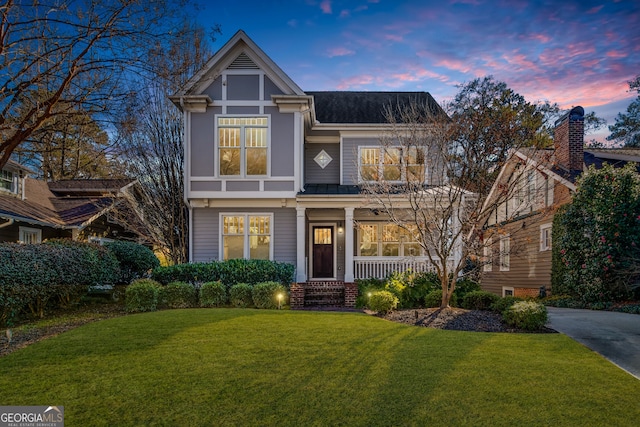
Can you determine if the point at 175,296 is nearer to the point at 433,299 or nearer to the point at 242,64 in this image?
the point at 433,299

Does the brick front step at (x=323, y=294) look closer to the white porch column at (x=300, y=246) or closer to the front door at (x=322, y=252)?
the white porch column at (x=300, y=246)

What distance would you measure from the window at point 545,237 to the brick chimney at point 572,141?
99.7 inches

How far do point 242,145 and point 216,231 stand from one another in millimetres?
3190

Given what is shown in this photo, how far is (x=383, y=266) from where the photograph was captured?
50.1ft

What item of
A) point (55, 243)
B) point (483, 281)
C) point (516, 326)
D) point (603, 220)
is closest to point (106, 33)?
point (55, 243)

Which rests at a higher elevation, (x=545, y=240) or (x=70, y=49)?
(x=70, y=49)

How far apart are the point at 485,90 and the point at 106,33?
2878 cm

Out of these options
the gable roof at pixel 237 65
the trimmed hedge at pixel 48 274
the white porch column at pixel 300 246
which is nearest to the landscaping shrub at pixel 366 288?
the white porch column at pixel 300 246

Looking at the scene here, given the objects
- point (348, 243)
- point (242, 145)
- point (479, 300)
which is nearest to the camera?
point (479, 300)

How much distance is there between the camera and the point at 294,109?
14930 millimetres

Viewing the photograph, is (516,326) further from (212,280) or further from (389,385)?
(212,280)

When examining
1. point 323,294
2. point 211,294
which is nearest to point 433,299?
point 323,294

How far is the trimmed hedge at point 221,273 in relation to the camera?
44.3 feet
